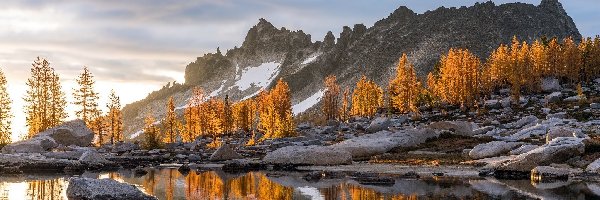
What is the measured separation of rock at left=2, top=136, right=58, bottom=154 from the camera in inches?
2018

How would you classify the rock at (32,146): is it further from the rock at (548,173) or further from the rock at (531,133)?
the rock at (531,133)

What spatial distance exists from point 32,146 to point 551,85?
106m

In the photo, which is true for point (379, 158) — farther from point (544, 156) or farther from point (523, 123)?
point (523, 123)

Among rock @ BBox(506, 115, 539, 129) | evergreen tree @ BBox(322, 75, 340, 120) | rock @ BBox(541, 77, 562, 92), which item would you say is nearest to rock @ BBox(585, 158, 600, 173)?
rock @ BBox(506, 115, 539, 129)

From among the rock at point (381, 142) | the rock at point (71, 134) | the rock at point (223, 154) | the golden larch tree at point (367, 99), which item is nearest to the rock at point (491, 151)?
the rock at point (381, 142)

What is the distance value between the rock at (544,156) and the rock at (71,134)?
51.5 m

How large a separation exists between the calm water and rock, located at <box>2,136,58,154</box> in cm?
2119

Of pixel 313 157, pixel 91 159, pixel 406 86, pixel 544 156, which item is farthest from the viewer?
pixel 406 86

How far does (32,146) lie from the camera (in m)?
53.2

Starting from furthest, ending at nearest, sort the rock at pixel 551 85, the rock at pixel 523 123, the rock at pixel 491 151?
the rock at pixel 551 85
the rock at pixel 523 123
the rock at pixel 491 151

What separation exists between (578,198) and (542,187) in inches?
173

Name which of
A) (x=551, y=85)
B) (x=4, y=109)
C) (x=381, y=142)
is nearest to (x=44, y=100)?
(x=4, y=109)

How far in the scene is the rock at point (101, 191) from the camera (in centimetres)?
2133

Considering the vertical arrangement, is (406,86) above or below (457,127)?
above
